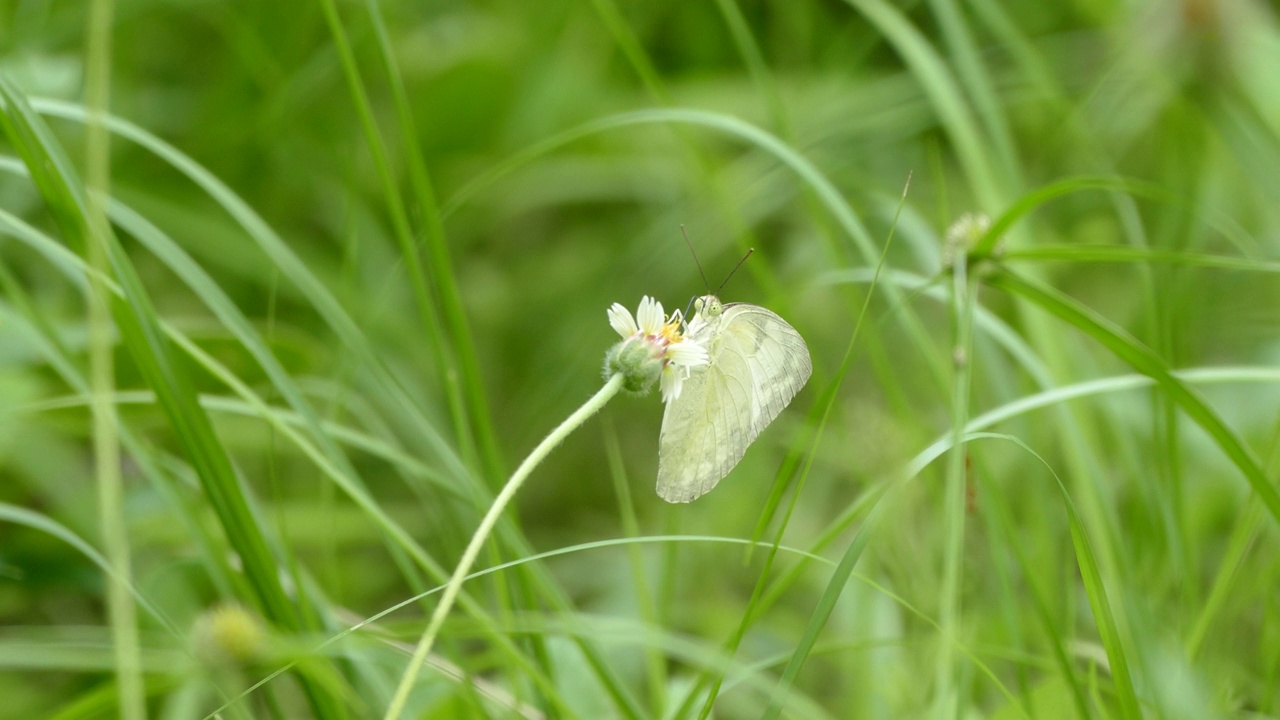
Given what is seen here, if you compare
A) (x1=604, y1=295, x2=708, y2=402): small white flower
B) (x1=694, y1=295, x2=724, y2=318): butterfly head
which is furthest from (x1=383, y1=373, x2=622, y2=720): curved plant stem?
(x1=694, y1=295, x2=724, y2=318): butterfly head

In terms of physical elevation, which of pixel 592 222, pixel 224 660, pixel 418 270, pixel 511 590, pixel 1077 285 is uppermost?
pixel 592 222

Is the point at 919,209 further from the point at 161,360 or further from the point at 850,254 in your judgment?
the point at 161,360

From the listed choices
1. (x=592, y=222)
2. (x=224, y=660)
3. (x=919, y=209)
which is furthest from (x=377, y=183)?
(x=224, y=660)

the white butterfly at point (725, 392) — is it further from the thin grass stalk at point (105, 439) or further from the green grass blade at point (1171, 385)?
the thin grass stalk at point (105, 439)

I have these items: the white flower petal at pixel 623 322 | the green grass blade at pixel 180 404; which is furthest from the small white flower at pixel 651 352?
the green grass blade at pixel 180 404

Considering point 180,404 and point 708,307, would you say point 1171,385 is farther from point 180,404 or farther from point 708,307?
point 180,404

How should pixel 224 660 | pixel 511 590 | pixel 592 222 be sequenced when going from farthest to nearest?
pixel 592 222 < pixel 511 590 < pixel 224 660

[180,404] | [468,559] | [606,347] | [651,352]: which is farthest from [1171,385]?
[606,347]
